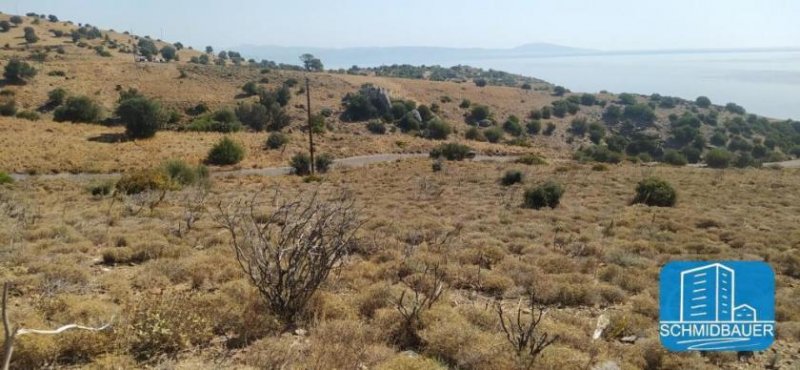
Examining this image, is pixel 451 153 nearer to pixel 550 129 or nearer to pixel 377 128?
pixel 377 128

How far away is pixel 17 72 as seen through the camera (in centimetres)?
5872

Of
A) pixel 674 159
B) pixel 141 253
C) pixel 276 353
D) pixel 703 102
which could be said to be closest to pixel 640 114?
pixel 703 102

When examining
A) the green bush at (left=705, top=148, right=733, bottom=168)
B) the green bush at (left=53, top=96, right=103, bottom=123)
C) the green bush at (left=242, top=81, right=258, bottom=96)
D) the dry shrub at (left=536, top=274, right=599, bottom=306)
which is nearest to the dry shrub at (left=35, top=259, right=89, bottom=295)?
the dry shrub at (left=536, top=274, right=599, bottom=306)

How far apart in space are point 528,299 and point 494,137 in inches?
2299

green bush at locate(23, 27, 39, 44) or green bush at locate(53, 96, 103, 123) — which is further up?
green bush at locate(23, 27, 39, 44)

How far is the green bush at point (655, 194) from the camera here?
60.6 ft

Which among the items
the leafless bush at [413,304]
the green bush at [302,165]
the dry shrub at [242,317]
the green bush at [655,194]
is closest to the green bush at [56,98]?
the green bush at [302,165]

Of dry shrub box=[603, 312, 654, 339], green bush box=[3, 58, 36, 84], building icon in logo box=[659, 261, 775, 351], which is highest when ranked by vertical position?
green bush box=[3, 58, 36, 84]

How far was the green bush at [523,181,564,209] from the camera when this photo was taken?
17.6m

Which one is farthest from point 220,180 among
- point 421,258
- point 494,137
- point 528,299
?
point 494,137

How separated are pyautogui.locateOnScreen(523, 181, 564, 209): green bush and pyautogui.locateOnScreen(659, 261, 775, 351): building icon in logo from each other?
13.4 metres

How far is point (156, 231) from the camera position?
1090cm

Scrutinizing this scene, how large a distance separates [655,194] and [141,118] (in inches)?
1681

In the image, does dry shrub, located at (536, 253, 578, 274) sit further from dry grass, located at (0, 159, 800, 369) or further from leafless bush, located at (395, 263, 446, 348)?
leafless bush, located at (395, 263, 446, 348)
